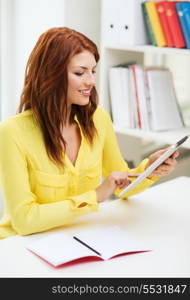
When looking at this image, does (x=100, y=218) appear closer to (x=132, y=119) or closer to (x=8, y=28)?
(x=132, y=119)

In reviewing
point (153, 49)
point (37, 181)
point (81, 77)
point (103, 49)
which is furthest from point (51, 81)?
point (103, 49)

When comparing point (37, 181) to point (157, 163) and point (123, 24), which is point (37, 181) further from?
point (123, 24)

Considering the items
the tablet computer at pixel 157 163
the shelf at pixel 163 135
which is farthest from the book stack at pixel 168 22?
the tablet computer at pixel 157 163

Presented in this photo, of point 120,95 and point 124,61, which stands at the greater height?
point 124,61

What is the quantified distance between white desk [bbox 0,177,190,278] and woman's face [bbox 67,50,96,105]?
40 centimetres

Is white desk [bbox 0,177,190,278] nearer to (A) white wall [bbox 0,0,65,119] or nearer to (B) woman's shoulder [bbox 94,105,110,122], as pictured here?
(B) woman's shoulder [bbox 94,105,110,122]

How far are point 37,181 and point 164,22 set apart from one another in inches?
40.7

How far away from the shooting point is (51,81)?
1736 mm

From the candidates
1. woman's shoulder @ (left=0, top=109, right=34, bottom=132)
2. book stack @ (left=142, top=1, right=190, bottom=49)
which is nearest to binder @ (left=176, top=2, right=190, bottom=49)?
book stack @ (left=142, top=1, right=190, bottom=49)

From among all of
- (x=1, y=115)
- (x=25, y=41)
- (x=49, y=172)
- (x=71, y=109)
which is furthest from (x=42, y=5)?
(x=49, y=172)

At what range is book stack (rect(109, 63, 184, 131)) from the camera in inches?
100

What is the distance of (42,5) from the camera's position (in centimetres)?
258

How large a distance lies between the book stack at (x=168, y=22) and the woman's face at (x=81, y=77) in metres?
0.67

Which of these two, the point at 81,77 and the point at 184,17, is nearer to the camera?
the point at 81,77
